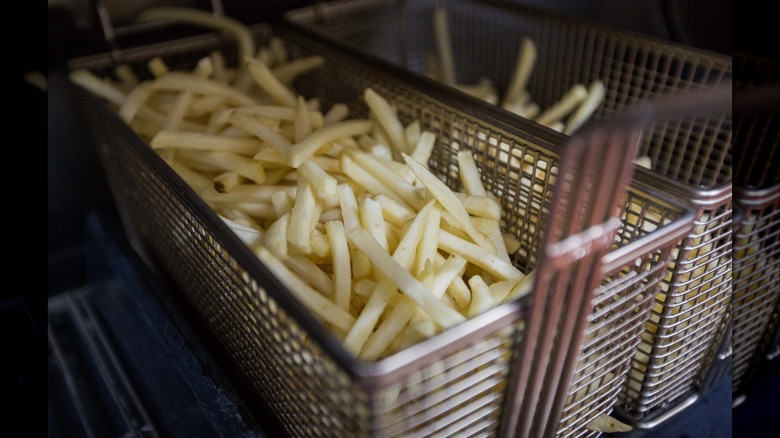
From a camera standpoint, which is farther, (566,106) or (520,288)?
(566,106)

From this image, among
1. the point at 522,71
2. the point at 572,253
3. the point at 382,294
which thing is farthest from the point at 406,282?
the point at 522,71

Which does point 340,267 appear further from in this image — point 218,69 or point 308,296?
point 218,69

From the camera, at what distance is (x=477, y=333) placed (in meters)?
0.68

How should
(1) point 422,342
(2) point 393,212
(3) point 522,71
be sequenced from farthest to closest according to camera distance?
(3) point 522,71 < (2) point 393,212 < (1) point 422,342

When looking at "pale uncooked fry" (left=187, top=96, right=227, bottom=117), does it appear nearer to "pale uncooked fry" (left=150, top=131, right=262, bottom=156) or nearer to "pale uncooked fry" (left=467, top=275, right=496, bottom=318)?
"pale uncooked fry" (left=150, top=131, right=262, bottom=156)

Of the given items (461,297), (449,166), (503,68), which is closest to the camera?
(461,297)

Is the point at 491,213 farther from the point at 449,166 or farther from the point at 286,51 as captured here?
the point at 286,51

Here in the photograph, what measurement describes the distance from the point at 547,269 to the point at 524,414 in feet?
0.91

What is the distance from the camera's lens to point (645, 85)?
1.52 m

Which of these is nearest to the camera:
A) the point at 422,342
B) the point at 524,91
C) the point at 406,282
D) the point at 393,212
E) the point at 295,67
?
the point at 422,342

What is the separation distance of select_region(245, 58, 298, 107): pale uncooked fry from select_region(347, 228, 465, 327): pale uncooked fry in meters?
0.60

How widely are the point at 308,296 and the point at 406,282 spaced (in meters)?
0.14

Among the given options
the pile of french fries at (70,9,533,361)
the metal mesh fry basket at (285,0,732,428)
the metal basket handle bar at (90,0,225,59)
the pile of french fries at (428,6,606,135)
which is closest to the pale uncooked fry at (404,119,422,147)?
the pile of french fries at (70,9,533,361)

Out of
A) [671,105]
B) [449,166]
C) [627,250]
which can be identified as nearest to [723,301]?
[627,250]
